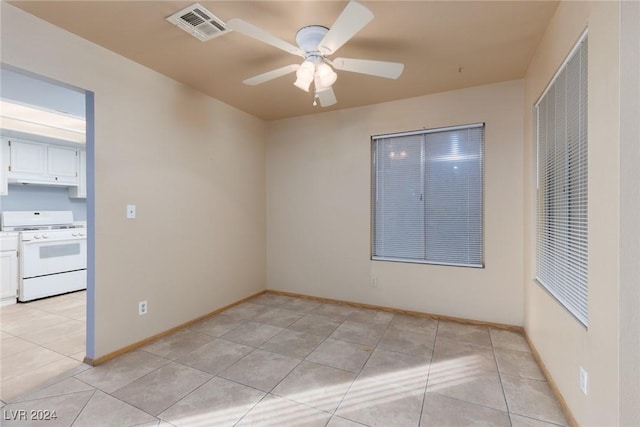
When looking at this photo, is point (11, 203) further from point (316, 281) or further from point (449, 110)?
point (449, 110)

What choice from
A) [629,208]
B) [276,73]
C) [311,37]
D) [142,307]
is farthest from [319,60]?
[142,307]

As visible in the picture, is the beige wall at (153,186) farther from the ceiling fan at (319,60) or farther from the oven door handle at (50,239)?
the oven door handle at (50,239)

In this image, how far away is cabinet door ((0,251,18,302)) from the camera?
359 centimetres

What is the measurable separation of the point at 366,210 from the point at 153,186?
231 cm

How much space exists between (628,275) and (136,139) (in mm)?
3273

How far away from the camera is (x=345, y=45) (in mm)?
2215

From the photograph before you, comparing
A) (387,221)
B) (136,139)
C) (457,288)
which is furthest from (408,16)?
(457,288)

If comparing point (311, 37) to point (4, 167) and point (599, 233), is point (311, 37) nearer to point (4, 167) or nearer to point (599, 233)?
point (599, 233)

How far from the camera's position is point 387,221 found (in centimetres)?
352

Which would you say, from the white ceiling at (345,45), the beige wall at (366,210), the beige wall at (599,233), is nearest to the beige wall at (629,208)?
the beige wall at (599,233)

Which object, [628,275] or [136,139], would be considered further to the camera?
[136,139]

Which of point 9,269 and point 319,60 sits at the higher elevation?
point 319,60

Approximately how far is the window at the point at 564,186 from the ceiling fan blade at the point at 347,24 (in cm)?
116

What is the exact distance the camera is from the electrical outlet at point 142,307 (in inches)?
102
